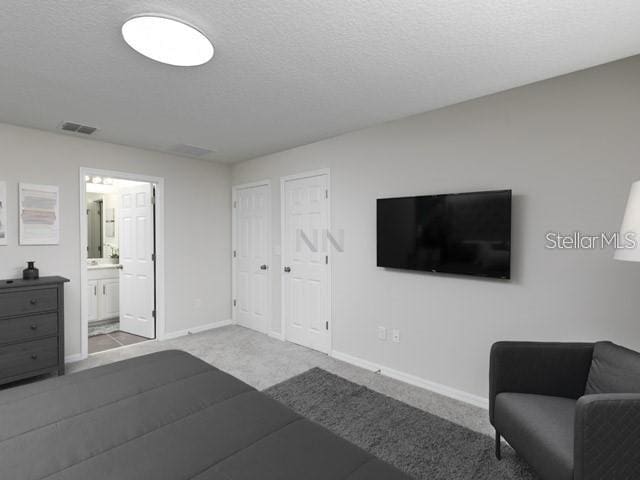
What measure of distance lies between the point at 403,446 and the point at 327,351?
177 centimetres

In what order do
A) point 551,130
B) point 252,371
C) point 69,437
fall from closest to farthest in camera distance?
point 69,437 < point 551,130 < point 252,371

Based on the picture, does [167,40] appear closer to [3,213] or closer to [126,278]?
[3,213]

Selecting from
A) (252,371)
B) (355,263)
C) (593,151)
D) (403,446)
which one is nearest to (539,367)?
(403,446)

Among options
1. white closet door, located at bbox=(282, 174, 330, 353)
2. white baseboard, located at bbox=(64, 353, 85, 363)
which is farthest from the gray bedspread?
white baseboard, located at bbox=(64, 353, 85, 363)

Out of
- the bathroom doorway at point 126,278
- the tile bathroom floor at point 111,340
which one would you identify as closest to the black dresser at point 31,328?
the bathroom doorway at point 126,278

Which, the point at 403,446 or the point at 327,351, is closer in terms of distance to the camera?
the point at 403,446

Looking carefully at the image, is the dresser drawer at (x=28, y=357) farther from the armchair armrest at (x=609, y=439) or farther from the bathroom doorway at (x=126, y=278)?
the armchair armrest at (x=609, y=439)

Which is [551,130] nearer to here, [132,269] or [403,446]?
[403,446]

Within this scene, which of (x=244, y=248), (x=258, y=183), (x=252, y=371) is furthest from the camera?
(x=244, y=248)

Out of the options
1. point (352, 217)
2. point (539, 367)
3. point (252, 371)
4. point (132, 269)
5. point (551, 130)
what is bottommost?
point (252, 371)

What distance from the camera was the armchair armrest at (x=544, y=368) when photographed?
1.89 metres

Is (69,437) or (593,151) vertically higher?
(593,151)

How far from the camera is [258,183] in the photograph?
465cm

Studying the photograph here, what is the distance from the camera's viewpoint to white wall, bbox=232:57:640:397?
83.7 inches
